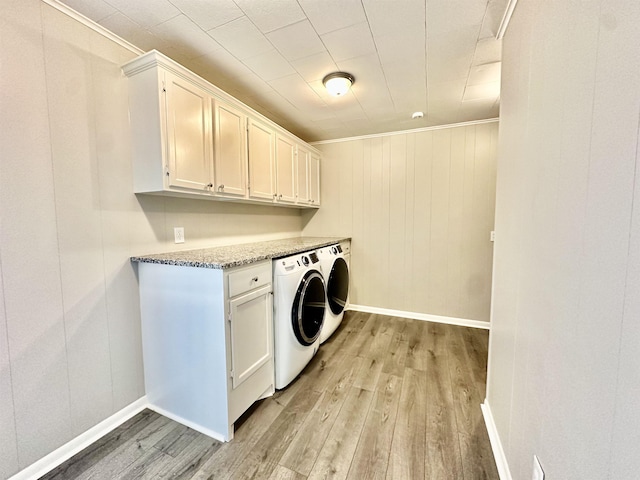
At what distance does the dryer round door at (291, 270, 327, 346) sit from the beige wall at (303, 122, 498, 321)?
4.21 feet

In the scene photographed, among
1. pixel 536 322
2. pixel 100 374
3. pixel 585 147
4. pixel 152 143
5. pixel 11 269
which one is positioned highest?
pixel 152 143

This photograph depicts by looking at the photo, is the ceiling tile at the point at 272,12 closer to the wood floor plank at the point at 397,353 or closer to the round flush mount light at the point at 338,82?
the round flush mount light at the point at 338,82

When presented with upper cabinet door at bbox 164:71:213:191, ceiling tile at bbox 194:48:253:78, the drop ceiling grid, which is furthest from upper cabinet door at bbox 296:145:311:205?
upper cabinet door at bbox 164:71:213:191

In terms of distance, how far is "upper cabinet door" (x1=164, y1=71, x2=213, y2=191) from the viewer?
1.53 m

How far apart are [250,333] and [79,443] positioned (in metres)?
1.04

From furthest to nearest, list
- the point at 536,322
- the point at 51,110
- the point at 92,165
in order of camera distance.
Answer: the point at 92,165 → the point at 51,110 → the point at 536,322

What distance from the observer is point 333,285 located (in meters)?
2.60

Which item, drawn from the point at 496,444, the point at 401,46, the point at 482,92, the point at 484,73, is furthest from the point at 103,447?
the point at 482,92

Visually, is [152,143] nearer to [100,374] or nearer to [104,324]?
[104,324]

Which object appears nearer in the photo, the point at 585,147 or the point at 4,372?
the point at 585,147

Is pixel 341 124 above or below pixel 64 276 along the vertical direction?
above

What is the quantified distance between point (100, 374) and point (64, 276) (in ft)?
2.02

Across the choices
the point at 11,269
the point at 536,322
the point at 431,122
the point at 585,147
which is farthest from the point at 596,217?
the point at 431,122

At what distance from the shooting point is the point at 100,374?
1.49m
